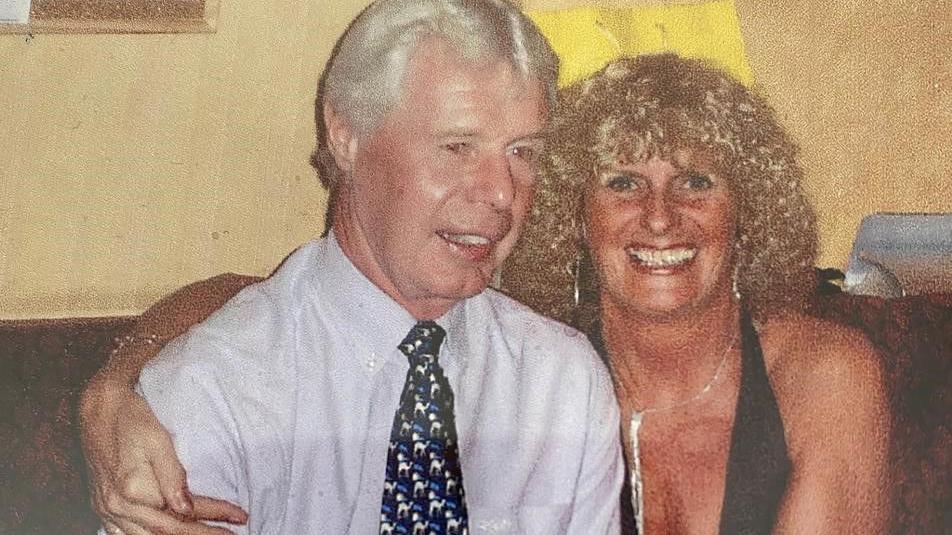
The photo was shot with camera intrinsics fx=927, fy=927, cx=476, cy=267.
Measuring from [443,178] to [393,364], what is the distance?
0.12m

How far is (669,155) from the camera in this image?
556 mm

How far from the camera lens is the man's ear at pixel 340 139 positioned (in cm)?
57

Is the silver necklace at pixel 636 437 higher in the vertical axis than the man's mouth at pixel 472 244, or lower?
lower

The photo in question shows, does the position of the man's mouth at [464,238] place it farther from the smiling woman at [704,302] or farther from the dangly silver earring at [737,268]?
the dangly silver earring at [737,268]

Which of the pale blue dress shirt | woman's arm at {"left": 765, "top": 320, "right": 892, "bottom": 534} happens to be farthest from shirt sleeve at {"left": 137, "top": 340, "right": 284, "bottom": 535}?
woman's arm at {"left": 765, "top": 320, "right": 892, "bottom": 534}

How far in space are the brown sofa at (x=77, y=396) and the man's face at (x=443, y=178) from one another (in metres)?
0.11

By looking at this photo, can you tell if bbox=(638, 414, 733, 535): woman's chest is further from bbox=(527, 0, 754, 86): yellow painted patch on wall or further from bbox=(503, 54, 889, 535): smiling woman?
bbox=(527, 0, 754, 86): yellow painted patch on wall

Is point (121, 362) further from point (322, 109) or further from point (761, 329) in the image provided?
point (761, 329)

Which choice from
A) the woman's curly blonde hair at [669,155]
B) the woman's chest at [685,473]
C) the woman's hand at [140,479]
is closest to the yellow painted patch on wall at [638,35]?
the woman's curly blonde hair at [669,155]

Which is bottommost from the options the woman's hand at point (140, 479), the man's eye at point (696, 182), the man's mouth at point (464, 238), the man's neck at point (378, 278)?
the woman's hand at point (140, 479)

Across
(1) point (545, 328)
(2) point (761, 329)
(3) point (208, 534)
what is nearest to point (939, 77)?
(2) point (761, 329)

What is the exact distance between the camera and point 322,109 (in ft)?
1.93

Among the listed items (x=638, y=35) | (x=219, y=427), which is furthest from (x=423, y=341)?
(x=638, y=35)

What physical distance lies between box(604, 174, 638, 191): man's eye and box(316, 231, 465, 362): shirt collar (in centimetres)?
15
